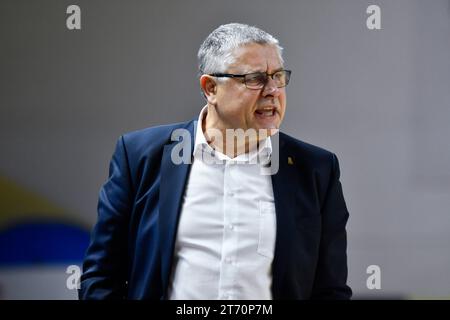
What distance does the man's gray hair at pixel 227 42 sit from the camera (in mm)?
2129

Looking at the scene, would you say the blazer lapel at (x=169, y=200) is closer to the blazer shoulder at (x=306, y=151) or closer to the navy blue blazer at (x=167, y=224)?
the navy blue blazer at (x=167, y=224)

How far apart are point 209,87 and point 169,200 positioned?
444mm

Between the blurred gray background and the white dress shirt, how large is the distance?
0.87 meters

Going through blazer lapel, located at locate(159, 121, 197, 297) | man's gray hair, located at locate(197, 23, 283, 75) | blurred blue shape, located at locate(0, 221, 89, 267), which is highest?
man's gray hair, located at locate(197, 23, 283, 75)

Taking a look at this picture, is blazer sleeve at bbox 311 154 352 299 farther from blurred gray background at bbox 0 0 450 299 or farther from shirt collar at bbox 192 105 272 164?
blurred gray background at bbox 0 0 450 299

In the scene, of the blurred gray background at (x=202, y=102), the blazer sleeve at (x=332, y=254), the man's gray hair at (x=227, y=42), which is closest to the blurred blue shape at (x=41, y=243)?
the blurred gray background at (x=202, y=102)

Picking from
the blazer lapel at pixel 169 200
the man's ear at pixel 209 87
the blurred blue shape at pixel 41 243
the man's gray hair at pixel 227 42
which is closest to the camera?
the blazer lapel at pixel 169 200

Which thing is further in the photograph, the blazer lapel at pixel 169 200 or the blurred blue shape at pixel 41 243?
the blurred blue shape at pixel 41 243

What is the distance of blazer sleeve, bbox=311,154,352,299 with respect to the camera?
2.15m

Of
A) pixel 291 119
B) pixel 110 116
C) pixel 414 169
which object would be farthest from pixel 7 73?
pixel 414 169

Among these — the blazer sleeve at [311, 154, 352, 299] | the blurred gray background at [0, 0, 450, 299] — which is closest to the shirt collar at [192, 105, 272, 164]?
the blazer sleeve at [311, 154, 352, 299]

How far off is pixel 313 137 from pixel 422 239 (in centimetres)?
67

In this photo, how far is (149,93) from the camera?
2973mm

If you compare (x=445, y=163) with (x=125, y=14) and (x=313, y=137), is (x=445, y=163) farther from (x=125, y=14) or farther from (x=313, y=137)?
(x=125, y=14)
